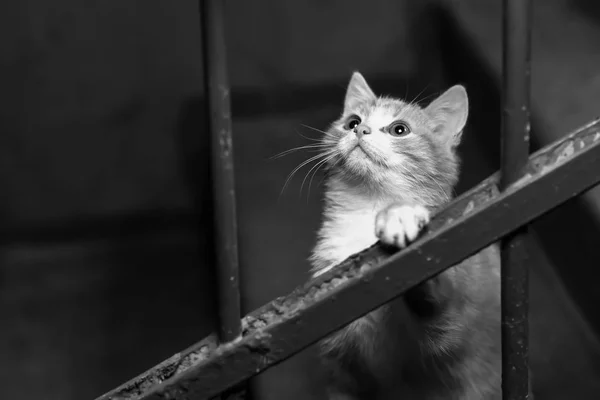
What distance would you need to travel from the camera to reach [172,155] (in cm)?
223

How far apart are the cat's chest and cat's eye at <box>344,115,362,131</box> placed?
0.88 ft

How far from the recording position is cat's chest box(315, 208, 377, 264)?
64.6 inches

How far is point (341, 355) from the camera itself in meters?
1.59

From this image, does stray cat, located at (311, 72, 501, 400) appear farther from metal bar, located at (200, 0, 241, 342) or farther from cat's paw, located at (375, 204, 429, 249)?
metal bar, located at (200, 0, 241, 342)

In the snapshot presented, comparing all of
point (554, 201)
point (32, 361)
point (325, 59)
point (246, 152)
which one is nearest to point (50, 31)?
point (246, 152)

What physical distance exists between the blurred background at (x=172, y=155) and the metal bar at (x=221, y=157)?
113cm

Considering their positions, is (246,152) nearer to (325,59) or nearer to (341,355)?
(325,59)

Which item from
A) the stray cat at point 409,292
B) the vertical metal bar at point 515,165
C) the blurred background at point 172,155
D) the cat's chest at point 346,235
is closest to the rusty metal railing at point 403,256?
the vertical metal bar at point 515,165

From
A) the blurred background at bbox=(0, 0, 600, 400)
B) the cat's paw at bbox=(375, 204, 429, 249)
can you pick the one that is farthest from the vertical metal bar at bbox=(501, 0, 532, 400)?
the blurred background at bbox=(0, 0, 600, 400)

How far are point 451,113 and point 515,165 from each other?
0.88 m

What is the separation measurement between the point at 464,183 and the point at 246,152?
74 cm

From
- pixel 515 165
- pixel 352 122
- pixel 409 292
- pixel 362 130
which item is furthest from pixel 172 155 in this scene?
pixel 515 165

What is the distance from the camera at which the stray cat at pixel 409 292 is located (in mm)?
1500

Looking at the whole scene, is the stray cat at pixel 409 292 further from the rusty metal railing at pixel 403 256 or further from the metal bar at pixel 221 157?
the metal bar at pixel 221 157
